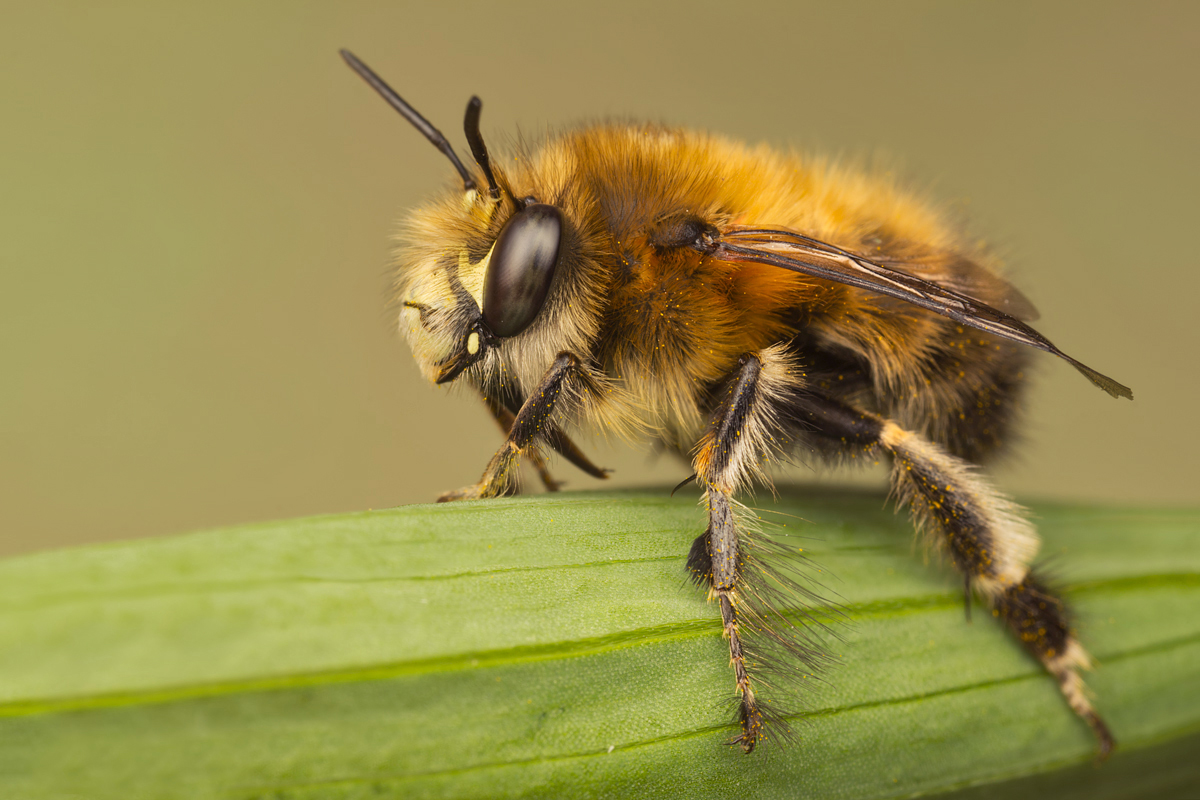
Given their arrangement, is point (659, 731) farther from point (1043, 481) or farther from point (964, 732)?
point (1043, 481)

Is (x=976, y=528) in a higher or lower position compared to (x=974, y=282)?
lower

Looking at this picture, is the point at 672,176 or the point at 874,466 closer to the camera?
the point at 672,176

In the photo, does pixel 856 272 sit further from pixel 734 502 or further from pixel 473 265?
pixel 473 265

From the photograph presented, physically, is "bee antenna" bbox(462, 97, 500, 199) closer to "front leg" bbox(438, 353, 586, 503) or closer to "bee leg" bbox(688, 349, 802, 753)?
"front leg" bbox(438, 353, 586, 503)

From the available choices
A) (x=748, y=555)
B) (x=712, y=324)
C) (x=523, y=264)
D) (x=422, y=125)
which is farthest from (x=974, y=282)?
(x=422, y=125)

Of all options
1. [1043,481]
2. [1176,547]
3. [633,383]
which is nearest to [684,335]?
[633,383]

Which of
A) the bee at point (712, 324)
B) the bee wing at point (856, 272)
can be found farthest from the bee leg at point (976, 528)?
the bee wing at point (856, 272)
